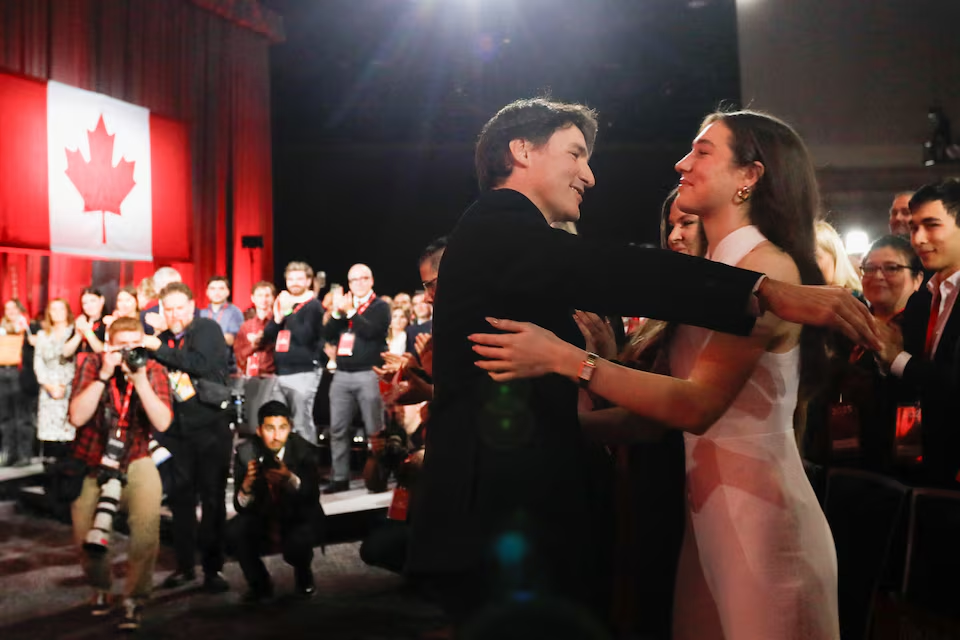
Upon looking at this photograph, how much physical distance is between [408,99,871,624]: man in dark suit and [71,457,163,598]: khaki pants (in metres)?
3.20

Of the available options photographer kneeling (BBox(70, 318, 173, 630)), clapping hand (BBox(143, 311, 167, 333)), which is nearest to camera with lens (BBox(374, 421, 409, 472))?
photographer kneeling (BBox(70, 318, 173, 630))

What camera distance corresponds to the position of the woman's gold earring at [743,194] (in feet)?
5.61

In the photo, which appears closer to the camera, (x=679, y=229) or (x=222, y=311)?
(x=679, y=229)

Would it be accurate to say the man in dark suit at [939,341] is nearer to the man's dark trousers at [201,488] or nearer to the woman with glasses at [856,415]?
the woman with glasses at [856,415]

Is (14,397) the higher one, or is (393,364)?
(393,364)

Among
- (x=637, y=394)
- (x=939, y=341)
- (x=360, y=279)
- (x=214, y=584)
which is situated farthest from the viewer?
(x=360, y=279)

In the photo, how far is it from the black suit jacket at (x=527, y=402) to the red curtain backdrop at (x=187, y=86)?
9.33 meters

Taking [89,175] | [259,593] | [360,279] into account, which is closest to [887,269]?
[259,593]

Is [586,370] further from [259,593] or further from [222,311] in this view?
[222,311]

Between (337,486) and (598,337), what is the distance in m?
5.24

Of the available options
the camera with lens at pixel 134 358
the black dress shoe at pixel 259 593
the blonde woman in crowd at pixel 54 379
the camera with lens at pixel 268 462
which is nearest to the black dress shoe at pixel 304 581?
the black dress shoe at pixel 259 593

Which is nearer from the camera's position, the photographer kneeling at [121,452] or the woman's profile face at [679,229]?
the woman's profile face at [679,229]

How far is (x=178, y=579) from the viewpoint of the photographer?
5.01 meters

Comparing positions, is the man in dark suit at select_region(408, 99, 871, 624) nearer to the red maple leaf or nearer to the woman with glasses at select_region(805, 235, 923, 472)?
the woman with glasses at select_region(805, 235, 923, 472)
